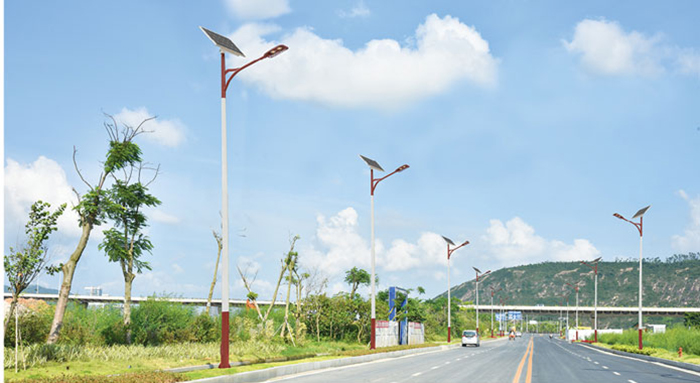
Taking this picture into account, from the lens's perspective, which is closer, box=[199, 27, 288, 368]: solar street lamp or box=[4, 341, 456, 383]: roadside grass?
box=[4, 341, 456, 383]: roadside grass

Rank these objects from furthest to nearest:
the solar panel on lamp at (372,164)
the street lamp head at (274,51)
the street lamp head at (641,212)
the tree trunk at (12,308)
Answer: the street lamp head at (641,212), the solar panel on lamp at (372,164), the street lamp head at (274,51), the tree trunk at (12,308)

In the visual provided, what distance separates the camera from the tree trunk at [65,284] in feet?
83.6

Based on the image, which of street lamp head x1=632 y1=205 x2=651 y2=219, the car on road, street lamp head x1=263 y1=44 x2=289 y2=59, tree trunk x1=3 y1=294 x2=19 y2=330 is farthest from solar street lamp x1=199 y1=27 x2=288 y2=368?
the car on road

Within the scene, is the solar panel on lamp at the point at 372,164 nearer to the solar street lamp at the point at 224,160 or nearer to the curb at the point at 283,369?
the curb at the point at 283,369

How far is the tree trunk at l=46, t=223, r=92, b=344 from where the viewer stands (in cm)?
2547

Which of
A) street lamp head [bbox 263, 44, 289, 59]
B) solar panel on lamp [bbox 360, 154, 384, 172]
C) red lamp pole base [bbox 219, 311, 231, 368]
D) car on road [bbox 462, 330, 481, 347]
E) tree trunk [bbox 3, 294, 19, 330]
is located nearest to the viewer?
red lamp pole base [bbox 219, 311, 231, 368]

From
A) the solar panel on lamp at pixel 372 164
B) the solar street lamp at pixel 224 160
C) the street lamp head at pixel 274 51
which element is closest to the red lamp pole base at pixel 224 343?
the solar street lamp at pixel 224 160

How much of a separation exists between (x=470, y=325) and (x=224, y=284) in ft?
389

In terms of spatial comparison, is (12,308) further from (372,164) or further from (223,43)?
(372,164)

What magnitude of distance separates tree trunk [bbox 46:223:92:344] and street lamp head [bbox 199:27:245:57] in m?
9.78

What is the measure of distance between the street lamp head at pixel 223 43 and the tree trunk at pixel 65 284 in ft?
32.1

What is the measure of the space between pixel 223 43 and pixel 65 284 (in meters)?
10.9

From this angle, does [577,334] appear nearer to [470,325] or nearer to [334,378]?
[470,325]

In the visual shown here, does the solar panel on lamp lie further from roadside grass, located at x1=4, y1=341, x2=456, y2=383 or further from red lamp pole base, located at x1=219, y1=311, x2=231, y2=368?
red lamp pole base, located at x1=219, y1=311, x2=231, y2=368
